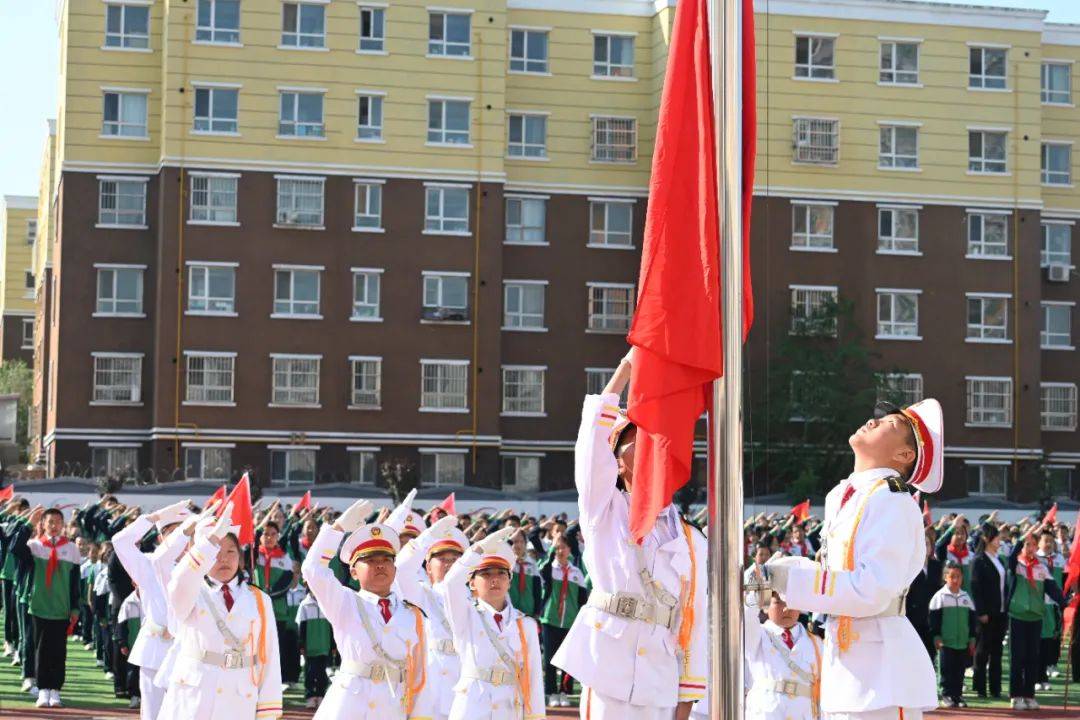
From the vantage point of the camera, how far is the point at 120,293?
177 feet

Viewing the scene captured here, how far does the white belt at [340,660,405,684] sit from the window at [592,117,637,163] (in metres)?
45.8

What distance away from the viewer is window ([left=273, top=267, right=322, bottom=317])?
175 feet

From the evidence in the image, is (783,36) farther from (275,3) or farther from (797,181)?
(275,3)

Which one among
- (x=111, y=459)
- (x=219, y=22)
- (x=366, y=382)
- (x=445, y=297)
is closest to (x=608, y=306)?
(x=445, y=297)

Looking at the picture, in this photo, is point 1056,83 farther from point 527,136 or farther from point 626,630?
point 626,630

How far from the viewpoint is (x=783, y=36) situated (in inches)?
2223

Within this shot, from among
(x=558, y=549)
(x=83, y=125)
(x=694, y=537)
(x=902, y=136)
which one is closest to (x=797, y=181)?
(x=902, y=136)

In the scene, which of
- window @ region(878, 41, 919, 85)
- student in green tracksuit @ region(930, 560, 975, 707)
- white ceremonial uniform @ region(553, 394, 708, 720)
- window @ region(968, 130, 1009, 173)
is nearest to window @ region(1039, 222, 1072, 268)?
window @ region(968, 130, 1009, 173)

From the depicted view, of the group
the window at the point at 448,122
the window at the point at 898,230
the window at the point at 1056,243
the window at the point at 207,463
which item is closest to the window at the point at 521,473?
the window at the point at 207,463

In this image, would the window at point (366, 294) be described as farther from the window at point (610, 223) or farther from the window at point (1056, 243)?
the window at point (1056, 243)

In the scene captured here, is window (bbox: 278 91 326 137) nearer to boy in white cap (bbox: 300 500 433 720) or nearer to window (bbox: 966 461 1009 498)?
window (bbox: 966 461 1009 498)

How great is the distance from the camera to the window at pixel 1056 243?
198 ft

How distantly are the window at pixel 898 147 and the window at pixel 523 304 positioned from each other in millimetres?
11666

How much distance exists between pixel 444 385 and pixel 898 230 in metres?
15.5
